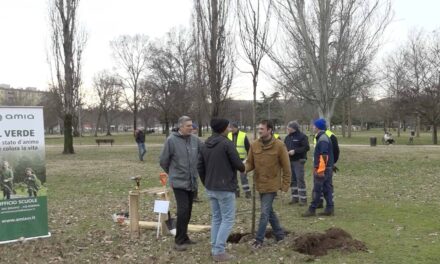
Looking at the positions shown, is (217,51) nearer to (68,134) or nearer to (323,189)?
(323,189)

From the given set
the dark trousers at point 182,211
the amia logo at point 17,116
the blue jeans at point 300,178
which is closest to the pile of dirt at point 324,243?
the dark trousers at point 182,211

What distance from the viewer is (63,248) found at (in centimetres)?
700

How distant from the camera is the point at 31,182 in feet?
24.3

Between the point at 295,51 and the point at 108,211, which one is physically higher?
the point at 295,51

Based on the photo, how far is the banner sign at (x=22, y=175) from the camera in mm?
7160

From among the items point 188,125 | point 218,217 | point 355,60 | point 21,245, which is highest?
point 355,60

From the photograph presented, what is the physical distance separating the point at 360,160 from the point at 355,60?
457cm

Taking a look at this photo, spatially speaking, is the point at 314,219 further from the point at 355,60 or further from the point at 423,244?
the point at 355,60

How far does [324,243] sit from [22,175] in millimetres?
4638

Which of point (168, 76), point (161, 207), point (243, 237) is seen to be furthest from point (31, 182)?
point (168, 76)

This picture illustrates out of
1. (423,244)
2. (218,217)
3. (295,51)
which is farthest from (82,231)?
(295,51)

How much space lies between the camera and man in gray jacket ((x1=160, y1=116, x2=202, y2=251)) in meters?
6.64

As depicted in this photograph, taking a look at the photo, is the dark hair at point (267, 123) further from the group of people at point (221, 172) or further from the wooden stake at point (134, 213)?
the wooden stake at point (134, 213)

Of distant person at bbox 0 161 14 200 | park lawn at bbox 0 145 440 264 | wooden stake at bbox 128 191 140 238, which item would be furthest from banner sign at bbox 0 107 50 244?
wooden stake at bbox 128 191 140 238
